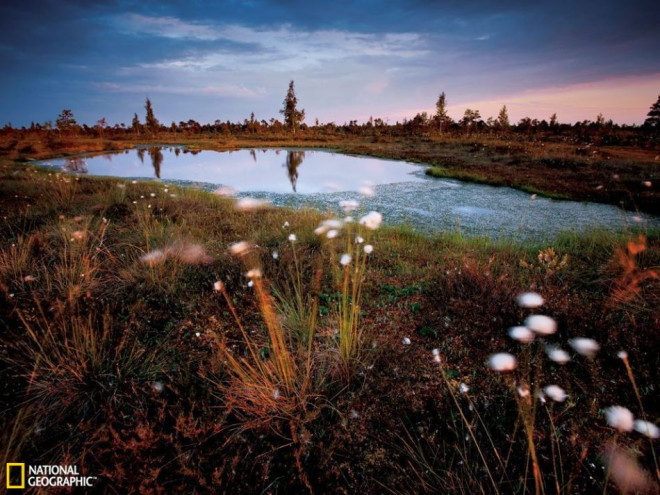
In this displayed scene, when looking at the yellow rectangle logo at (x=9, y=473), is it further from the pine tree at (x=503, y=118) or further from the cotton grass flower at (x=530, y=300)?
the pine tree at (x=503, y=118)

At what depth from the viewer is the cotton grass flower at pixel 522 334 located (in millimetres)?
2576

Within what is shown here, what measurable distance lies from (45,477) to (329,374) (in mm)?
1672

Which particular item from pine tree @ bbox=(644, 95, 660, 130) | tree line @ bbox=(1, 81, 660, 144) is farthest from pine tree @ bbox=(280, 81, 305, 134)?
pine tree @ bbox=(644, 95, 660, 130)

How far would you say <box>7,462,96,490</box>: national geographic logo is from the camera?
1.49 metres

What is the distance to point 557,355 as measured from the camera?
2.36 metres

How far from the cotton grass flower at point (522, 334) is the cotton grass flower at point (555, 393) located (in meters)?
0.51

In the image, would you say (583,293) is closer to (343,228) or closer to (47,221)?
(343,228)

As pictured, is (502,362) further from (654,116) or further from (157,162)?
(654,116)

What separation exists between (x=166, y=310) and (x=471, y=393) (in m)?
3.03

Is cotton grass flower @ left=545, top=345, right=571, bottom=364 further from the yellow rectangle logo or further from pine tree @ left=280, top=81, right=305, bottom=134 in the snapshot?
pine tree @ left=280, top=81, right=305, bottom=134

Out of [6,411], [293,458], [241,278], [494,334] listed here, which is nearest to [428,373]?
[494,334]

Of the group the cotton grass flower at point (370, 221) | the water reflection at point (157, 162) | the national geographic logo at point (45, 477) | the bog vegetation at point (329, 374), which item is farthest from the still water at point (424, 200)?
the national geographic logo at point (45, 477)

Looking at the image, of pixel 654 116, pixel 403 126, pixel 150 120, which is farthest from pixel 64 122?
pixel 654 116

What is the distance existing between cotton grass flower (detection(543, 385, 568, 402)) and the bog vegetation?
0.01m
